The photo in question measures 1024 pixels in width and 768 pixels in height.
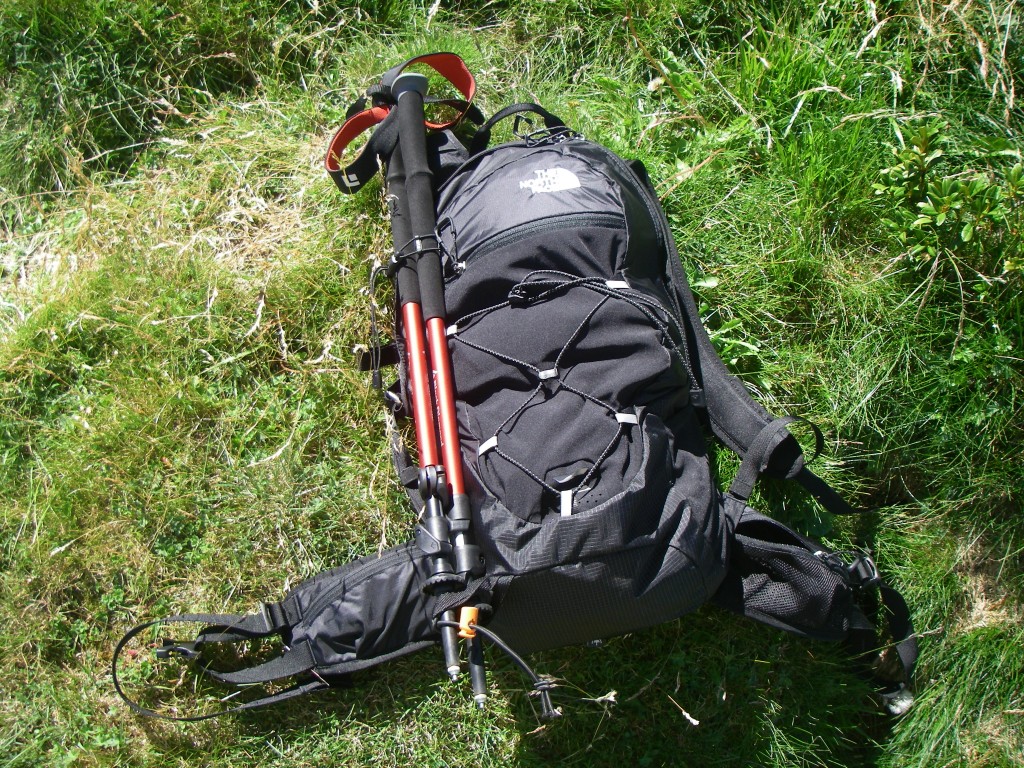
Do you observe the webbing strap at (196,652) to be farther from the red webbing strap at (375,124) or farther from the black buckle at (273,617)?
the red webbing strap at (375,124)

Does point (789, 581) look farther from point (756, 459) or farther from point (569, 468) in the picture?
point (569, 468)

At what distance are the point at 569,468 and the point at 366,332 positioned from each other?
43.4 inches

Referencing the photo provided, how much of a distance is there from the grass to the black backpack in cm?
23

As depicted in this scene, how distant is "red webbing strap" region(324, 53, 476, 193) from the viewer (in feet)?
9.06

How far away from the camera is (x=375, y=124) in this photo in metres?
2.96

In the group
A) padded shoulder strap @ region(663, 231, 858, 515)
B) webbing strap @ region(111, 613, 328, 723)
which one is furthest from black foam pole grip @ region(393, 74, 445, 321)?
webbing strap @ region(111, 613, 328, 723)

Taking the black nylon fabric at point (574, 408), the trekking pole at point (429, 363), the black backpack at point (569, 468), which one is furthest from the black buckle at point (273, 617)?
the black nylon fabric at point (574, 408)

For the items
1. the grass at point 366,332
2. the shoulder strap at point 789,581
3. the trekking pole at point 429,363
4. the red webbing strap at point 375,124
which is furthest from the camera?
the red webbing strap at point 375,124

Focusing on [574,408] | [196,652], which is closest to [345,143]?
[574,408]

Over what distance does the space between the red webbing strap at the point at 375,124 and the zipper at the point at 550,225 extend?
630 millimetres

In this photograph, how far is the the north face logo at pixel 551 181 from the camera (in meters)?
2.45

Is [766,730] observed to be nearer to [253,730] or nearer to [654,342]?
[654,342]

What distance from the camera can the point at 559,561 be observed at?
2.08 metres

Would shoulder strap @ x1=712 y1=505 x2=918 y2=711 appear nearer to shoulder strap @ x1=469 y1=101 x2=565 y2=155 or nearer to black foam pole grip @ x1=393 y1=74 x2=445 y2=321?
black foam pole grip @ x1=393 y1=74 x2=445 y2=321
